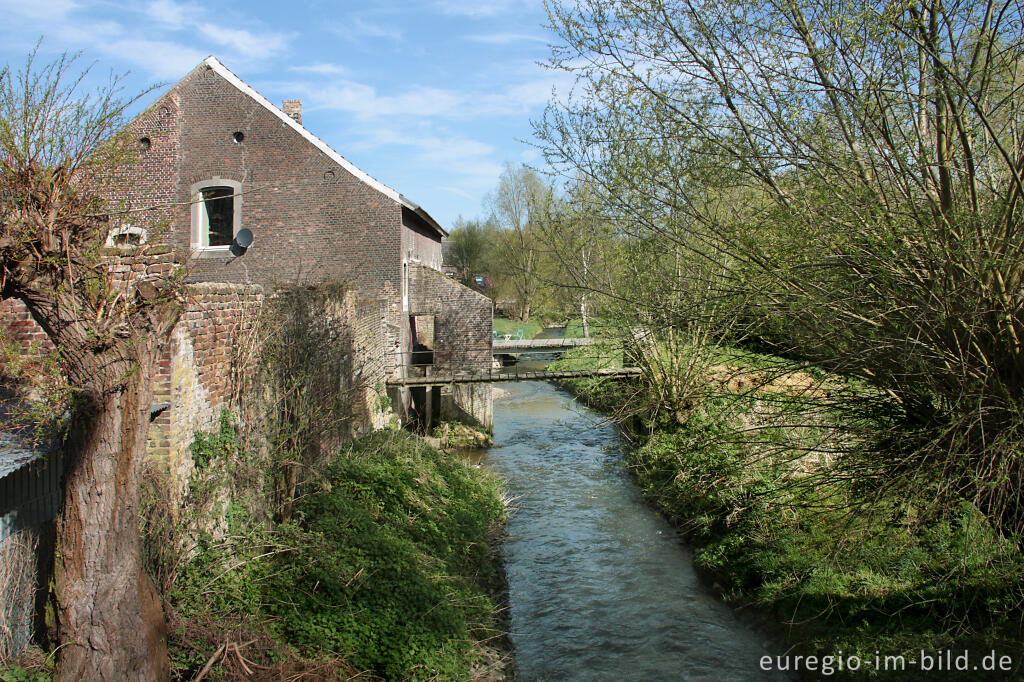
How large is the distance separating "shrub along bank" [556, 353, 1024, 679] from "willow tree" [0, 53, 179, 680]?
444 centimetres

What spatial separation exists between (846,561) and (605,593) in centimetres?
360

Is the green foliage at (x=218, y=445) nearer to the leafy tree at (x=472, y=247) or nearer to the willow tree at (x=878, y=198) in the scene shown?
the willow tree at (x=878, y=198)

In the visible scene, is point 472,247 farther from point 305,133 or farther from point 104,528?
point 104,528

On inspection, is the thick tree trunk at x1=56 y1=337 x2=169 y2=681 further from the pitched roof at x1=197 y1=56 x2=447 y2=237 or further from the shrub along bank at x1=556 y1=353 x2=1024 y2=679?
the pitched roof at x1=197 y1=56 x2=447 y2=237

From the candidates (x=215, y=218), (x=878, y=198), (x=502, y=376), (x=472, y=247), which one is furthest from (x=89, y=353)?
(x=472, y=247)

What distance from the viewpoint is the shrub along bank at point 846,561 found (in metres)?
5.64

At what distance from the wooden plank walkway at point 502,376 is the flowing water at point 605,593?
198cm

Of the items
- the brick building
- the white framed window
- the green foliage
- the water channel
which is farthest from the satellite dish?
the green foliage

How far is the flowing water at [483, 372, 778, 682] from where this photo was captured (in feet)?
Answer: 24.3

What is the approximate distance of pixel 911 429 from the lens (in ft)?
18.6

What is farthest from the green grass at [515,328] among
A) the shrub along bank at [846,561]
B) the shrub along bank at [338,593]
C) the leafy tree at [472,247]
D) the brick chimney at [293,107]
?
the shrub along bank at [338,593]

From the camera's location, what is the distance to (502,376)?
17500 millimetres

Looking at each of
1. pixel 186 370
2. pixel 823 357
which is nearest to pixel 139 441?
pixel 186 370

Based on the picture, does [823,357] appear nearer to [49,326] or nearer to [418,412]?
[49,326]
